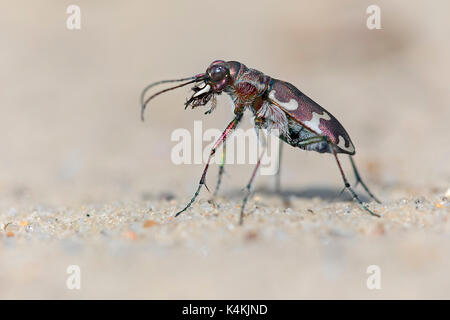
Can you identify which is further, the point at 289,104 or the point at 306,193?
the point at 306,193

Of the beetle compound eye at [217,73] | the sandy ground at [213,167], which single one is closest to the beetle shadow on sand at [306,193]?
the sandy ground at [213,167]

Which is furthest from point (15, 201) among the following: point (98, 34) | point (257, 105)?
point (98, 34)

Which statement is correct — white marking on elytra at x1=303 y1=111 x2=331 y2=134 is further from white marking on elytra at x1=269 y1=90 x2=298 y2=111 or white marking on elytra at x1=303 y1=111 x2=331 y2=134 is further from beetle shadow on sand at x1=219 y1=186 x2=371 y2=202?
beetle shadow on sand at x1=219 y1=186 x2=371 y2=202

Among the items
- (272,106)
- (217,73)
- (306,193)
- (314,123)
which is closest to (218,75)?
(217,73)

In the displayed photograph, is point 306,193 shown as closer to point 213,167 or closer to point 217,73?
point 217,73

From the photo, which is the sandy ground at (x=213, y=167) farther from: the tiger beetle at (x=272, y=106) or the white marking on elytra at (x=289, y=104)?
the white marking on elytra at (x=289, y=104)
